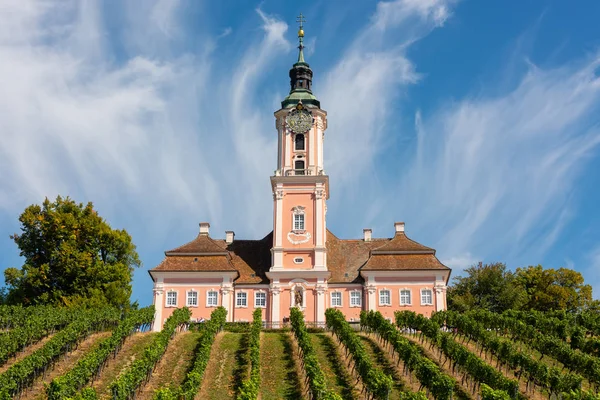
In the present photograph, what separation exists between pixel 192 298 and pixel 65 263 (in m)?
9.69

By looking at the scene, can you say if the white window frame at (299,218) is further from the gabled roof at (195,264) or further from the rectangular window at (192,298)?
the rectangular window at (192,298)

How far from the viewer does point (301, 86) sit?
60812 millimetres

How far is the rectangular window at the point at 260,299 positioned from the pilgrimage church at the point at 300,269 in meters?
0.08

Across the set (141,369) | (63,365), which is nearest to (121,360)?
(63,365)

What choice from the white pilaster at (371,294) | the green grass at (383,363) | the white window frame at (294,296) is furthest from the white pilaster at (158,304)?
the green grass at (383,363)

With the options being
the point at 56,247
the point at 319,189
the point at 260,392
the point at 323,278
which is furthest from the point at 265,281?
the point at 260,392

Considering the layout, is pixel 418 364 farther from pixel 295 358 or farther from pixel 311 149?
pixel 311 149

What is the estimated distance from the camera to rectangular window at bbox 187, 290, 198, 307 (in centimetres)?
5359

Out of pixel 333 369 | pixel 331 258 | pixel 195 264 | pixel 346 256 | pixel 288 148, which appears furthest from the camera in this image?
pixel 288 148

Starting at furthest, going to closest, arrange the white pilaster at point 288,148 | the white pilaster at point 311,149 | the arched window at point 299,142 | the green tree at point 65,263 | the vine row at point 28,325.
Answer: the arched window at point 299,142, the white pilaster at point 288,148, the white pilaster at point 311,149, the green tree at point 65,263, the vine row at point 28,325

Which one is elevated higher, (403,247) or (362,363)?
(403,247)

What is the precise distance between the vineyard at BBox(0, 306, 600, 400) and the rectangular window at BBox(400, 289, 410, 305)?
20.2 ft

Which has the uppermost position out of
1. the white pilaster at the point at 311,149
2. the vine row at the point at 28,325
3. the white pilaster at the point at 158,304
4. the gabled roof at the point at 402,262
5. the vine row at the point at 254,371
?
the white pilaster at the point at 311,149

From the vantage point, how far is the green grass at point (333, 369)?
33.8 m
